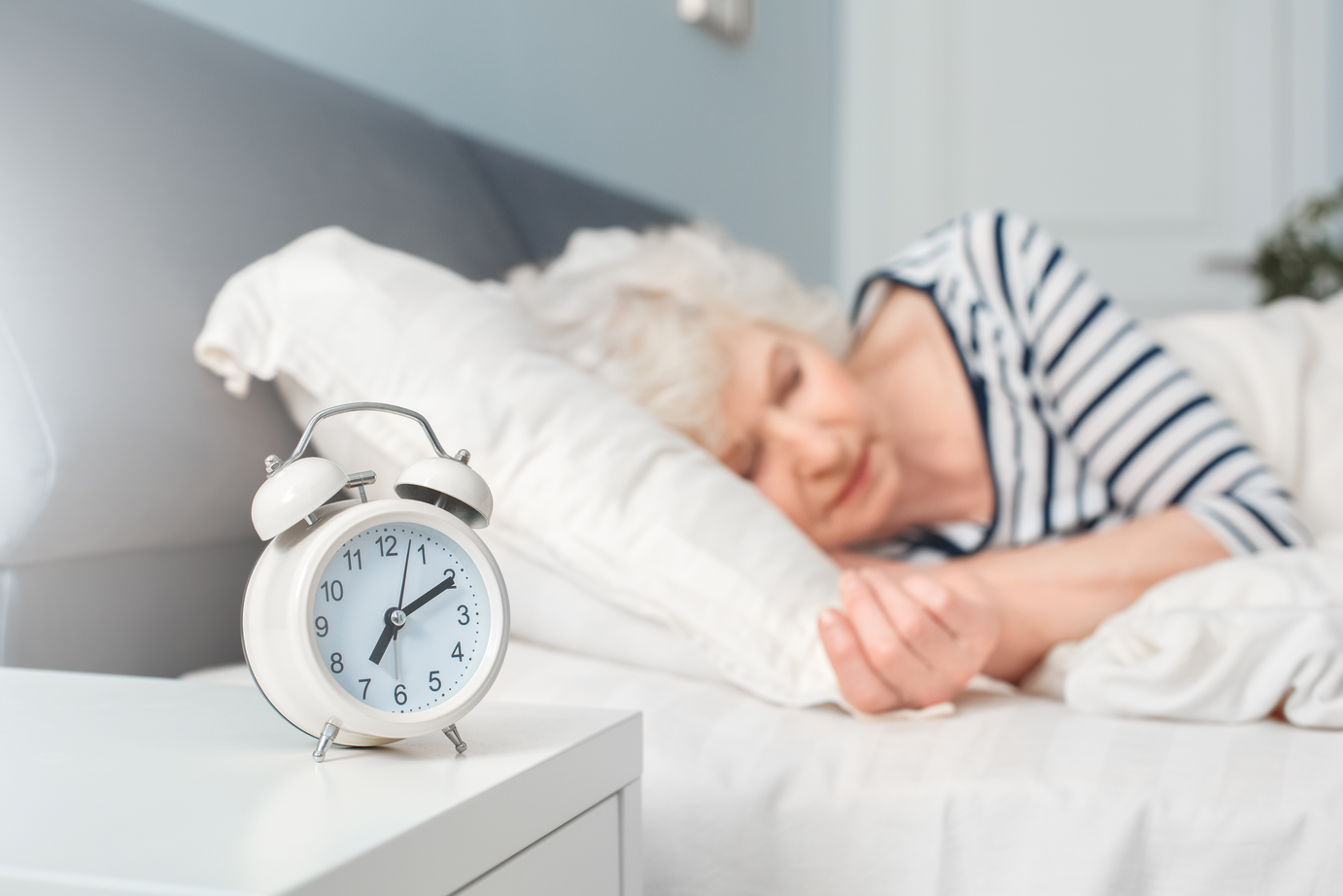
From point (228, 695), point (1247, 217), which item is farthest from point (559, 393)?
point (1247, 217)

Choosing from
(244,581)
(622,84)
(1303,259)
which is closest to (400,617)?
(244,581)

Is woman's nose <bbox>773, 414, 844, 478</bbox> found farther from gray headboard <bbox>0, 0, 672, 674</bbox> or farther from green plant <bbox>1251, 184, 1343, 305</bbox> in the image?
green plant <bbox>1251, 184, 1343, 305</bbox>

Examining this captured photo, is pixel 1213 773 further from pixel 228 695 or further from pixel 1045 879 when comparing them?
pixel 228 695

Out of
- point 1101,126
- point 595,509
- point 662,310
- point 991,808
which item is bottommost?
point 991,808

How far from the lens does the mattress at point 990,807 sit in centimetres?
48

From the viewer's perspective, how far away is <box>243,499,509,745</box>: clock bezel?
0.36m

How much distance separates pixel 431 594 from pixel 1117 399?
3.31 ft

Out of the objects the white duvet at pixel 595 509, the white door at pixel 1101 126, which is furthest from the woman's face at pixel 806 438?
A: the white door at pixel 1101 126

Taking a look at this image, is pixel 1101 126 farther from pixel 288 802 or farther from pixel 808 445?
pixel 288 802

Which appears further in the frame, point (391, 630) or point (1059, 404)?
point (1059, 404)

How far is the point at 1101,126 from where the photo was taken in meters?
2.70

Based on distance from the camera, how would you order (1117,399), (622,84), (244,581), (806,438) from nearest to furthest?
(244,581) → (806,438) → (1117,399) → (622,84)

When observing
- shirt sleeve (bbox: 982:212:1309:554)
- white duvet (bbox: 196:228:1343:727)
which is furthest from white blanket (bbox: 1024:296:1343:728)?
shirt sleeve (bbox: 982:212:1309:554)

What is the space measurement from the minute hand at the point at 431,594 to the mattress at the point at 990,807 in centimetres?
7
